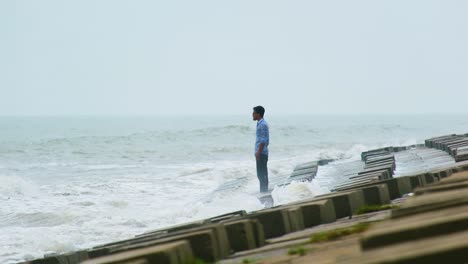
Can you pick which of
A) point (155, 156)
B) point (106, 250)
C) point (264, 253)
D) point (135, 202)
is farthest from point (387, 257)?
point (155, 156)

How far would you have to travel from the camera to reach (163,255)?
4.45 meters

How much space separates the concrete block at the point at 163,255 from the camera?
4420 millimetres

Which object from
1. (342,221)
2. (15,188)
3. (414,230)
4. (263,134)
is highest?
(263,134)

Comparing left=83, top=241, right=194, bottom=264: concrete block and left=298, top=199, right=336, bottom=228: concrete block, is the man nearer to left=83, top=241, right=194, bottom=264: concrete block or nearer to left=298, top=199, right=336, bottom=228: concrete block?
left=298, top=199, right=336, bottom=228: concrete block

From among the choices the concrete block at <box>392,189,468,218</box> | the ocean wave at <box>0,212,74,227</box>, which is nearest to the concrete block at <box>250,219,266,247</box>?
the concrete block at <box>392,189,468,218</box>

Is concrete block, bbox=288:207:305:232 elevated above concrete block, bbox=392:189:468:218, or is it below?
below

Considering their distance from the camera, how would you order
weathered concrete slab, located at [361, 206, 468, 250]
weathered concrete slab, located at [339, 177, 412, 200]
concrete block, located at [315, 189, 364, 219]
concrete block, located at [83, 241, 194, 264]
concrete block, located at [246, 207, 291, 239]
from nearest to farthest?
weathered concrete slab, located at [361, 206, 468, 250] < concrete block, located at [83, 241, 194, 264] < concrete block, located at [246, 207, 291, 239] < concrete block, located at [315, 189, 364, 219] < weathered concrete slab, located at [339, 177, 412, 200]

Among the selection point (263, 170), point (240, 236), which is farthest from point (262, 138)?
point (240, 236)

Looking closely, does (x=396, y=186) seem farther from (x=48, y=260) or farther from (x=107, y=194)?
(x=107, y=194)

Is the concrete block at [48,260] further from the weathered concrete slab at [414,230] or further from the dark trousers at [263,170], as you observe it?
the dark trousers at [263,170]

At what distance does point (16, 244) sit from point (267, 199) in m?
4.37

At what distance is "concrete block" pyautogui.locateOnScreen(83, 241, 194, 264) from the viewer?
174 inches

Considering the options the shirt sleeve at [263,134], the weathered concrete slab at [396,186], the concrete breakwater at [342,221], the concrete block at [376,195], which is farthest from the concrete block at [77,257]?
the shirt sleeve at [263,134]

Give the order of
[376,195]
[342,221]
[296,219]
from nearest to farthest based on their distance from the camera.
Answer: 1. [296,219]
2. [342,221]
3. [376,195]
